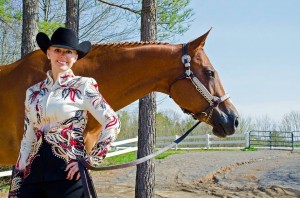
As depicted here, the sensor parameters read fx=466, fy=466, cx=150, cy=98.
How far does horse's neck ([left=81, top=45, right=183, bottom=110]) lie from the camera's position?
15.3ft

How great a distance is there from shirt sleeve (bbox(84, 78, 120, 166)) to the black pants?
0.71 ft

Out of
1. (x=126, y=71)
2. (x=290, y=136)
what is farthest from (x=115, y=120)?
(x=290, y=136)

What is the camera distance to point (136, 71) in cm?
469

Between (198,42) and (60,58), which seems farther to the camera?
(198,42)

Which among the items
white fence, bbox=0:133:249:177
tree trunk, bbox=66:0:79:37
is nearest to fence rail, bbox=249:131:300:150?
white fence, bbox=0:133:249:177

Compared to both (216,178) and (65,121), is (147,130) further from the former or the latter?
(216,178)

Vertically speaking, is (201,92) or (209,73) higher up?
(209,73)

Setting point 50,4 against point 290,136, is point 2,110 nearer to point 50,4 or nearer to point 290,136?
point 50,4

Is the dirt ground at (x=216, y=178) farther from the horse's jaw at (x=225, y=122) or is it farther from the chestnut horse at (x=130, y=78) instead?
the horse's jaw at (x=225, y=122)

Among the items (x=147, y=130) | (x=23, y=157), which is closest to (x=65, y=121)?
(x=23, y=157)

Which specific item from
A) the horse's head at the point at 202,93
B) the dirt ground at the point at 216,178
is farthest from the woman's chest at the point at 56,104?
the dirt ground at the point at 216,178

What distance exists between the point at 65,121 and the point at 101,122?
238 mm

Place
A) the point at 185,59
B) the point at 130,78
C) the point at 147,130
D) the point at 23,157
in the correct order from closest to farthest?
the point at 23,157 → the point at 185,59 → the point at 130,78 → the point at 147,130

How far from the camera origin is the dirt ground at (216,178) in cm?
1380
